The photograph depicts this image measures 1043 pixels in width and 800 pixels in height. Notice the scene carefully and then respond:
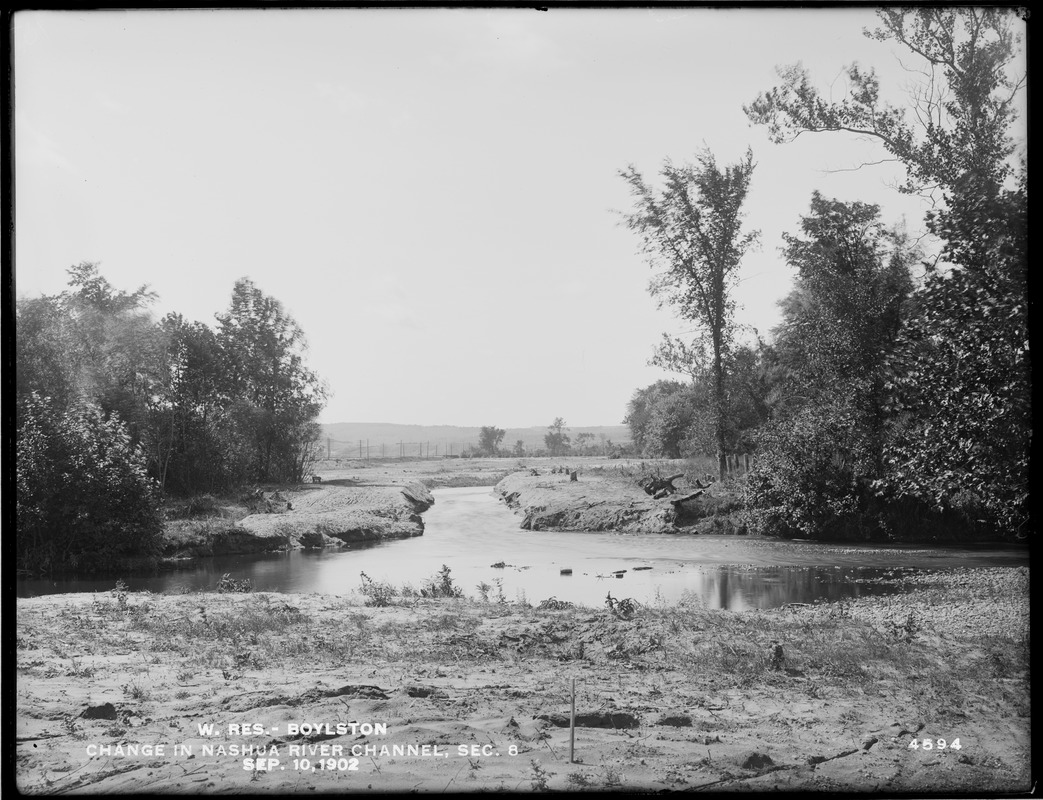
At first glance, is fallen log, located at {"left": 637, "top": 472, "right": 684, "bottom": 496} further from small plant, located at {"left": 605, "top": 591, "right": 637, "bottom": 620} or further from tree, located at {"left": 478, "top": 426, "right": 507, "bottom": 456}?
tree, located at {"left": 478, "top": 426, "right": 507, "bottom": 456}

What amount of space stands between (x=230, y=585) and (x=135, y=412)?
2.15 metres

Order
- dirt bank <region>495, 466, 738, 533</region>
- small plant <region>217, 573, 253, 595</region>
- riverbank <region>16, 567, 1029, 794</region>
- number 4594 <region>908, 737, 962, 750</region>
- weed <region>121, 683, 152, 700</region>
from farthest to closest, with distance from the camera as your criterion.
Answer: dirt bank <region>495, 466, 738, 533</region> < small plant <region>217, 573, 253, 595</region> < weed <region>121, 683, 152, 700</region> < number 4594 <region>908, 737, 962, 750</region> < riverbank <region>16, 567, 1029, 794</region>

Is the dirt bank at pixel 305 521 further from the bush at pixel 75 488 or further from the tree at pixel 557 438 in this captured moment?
the tree at pixel 557 438

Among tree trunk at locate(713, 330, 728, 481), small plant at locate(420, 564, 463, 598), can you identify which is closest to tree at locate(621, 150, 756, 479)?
tree trunk at locate(713, 330, 728, 481)

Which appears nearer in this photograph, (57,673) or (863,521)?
(57,673)

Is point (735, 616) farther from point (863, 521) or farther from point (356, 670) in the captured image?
point (356, 670)

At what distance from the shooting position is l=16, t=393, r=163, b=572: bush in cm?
563

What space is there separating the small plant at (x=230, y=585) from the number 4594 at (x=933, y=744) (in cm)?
605

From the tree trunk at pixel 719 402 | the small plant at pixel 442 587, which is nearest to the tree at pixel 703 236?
the tree trunk at pixel 719 402

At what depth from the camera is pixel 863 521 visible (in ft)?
26.8

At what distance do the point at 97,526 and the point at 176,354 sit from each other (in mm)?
1658

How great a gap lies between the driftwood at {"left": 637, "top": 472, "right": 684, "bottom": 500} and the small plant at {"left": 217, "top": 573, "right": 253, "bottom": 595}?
468cm

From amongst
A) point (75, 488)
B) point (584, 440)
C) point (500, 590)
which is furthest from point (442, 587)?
point (75, 488)

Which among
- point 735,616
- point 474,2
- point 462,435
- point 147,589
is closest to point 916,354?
point 735,616
